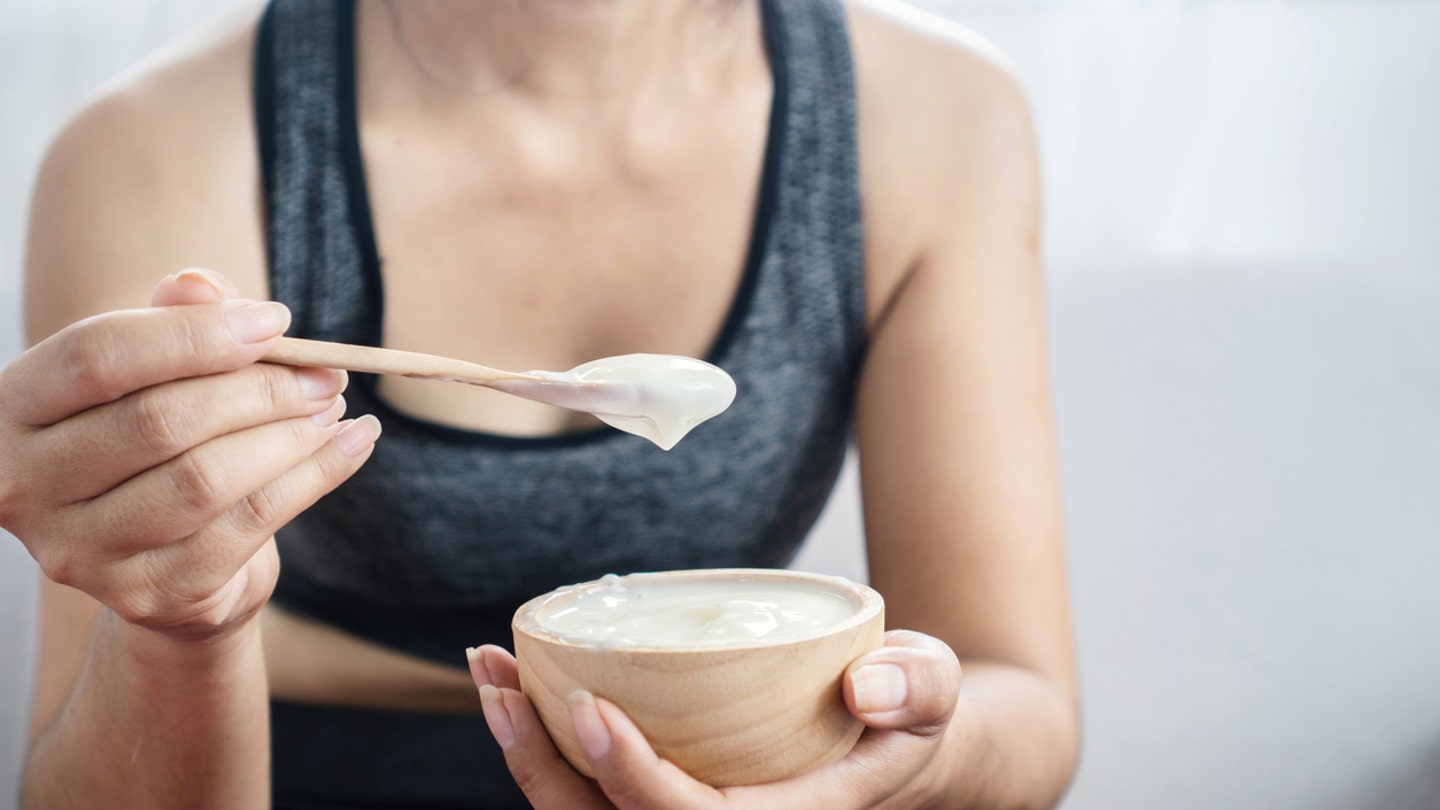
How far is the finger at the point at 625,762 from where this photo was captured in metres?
0.48

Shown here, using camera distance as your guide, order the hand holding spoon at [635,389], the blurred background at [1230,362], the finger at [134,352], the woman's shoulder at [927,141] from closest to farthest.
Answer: the finger at [134,352] < the hand holding spoon at [635,389] < the woman's shoulder at [927,141] < the blurred background at [1230,362]

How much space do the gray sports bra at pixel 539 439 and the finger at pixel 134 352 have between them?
0.44 metres

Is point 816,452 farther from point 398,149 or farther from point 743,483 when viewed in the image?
point 398,149

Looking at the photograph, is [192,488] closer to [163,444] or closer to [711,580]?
[163,444]

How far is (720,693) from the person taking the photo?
0.48m

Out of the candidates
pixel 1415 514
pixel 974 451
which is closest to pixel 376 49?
pixel 974 451

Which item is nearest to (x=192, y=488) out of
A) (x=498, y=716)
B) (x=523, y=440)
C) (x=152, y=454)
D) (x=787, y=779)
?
(x=152, y=454)

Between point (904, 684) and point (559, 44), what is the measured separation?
2.29 feet

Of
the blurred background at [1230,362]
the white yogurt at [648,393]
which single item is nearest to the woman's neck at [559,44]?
the white yogurt at [648,393]

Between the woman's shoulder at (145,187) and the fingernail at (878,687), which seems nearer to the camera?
the fingernail at (878,687)

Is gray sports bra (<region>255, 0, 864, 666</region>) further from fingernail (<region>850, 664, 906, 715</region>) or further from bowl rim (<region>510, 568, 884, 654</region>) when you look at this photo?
fingernail (<region>850, 664, 906, 715</region>)

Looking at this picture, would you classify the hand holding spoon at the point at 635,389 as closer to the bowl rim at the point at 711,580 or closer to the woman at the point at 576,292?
the bowl rim at the point at 711,580

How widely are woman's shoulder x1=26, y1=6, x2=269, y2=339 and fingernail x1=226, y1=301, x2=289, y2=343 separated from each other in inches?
17.4

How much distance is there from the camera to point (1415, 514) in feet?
5.53
